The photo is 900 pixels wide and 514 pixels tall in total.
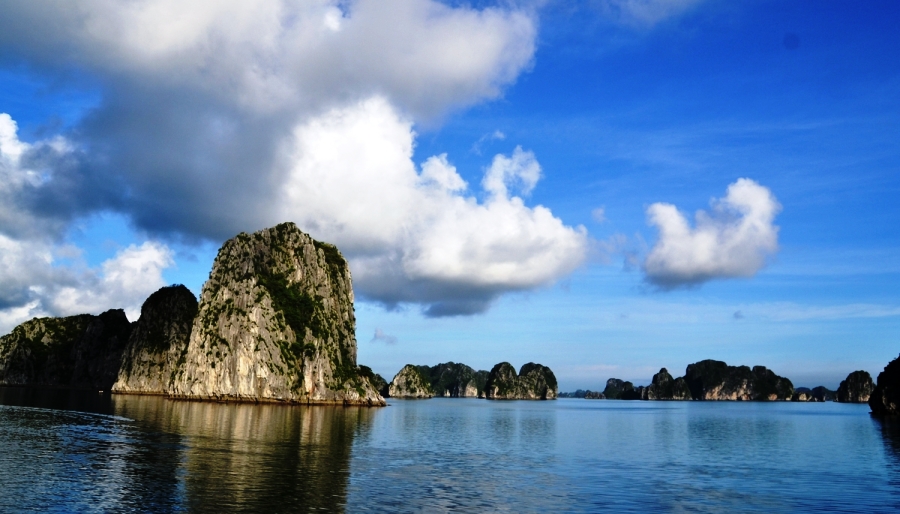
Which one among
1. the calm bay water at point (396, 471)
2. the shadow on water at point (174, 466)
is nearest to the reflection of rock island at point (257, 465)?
the shadow on water at point (174, 466)

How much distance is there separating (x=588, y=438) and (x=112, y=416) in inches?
3232

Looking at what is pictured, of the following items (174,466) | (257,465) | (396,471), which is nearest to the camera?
(174,466)

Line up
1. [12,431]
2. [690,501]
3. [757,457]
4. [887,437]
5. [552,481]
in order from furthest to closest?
1. [887,437]
2. [757,457]
3. [12,431]
4. [552,481]
5. [690,501]

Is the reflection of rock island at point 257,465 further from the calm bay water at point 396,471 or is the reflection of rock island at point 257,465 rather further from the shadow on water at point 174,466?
the calm bay water at point 396,471

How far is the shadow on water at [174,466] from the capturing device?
4131 centimetres

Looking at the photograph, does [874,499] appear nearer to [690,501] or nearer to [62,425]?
[690,501]

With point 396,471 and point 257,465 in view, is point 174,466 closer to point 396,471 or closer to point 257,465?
point 257,465

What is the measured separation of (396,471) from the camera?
60.6 meters

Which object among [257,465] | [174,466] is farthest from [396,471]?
[174,466]

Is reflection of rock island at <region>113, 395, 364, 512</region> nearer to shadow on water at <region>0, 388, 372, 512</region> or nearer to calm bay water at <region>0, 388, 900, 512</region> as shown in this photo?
shadow on water at <region>0, 388, 372, 512</region>

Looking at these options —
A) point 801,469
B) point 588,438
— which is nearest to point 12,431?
point 588,438

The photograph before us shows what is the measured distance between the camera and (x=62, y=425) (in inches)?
3573

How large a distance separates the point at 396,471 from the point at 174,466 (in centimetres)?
1895

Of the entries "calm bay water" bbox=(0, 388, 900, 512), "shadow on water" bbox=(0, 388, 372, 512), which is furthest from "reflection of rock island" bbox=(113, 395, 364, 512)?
"calm bay water" bbox=(0, 388, 900, 512)
